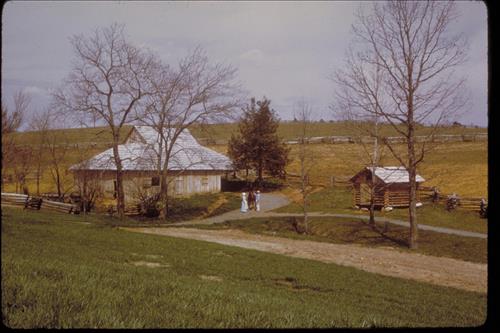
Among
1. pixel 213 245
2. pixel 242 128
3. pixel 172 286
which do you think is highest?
pixel 242 128

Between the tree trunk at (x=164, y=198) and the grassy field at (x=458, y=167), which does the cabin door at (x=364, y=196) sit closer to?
→ the grassy field at (x=458, y=167)

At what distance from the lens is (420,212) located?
31953mm

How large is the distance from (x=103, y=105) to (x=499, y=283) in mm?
31336

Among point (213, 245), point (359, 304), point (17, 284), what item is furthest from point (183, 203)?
point (17, 284)

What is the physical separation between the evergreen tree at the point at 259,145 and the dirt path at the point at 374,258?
25858 mm

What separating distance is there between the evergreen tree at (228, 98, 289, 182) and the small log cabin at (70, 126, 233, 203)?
2.97m

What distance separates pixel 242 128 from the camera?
171 feet

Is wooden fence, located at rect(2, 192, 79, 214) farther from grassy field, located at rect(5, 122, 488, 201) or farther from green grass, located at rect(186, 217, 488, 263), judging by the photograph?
green grass, located at rect(186, 217, 488, 263)

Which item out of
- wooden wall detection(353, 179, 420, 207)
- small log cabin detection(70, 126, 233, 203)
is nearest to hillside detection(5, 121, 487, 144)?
small log cabin detection(70, 126, 233, 203)

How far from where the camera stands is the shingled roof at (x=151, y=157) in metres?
36.3

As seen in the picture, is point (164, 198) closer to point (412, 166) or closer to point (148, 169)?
point (148, 169)

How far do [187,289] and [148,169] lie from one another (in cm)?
3097

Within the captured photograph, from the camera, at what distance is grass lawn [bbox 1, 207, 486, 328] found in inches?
204
